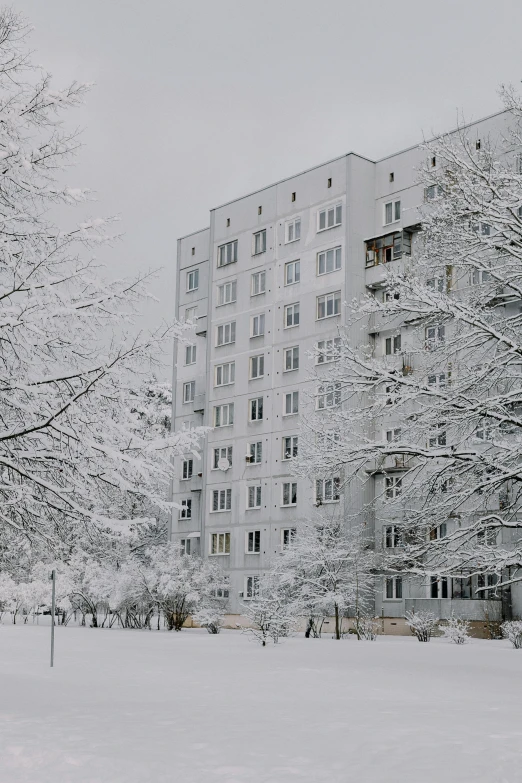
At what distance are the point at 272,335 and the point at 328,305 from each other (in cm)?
417

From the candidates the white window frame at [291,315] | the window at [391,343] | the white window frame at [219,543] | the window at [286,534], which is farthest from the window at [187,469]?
the window at [391,343]

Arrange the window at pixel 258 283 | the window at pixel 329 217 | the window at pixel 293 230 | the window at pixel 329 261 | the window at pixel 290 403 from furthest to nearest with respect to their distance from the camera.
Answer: the window at pixel 258 283, the window at pixel 293 230, the window at pixel 290 403, the window at pixel 329 217, the window at pixel 329 261

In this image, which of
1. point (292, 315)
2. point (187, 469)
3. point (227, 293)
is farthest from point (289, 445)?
point (227, 293)

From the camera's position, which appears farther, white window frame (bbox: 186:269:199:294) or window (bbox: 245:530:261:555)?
white window frame (bbox: 186:269:199:294)

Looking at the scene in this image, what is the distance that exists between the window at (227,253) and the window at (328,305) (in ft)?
25.3

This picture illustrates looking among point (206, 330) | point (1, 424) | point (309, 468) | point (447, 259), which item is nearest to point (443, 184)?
point (447, 259)

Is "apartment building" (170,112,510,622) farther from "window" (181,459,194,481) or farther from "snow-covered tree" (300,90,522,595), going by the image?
"snow-covered tree" (300,90,522,595)

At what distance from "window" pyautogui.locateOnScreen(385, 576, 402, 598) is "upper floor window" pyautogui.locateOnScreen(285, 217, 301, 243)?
1799cm

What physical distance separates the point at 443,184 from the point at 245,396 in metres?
35.3

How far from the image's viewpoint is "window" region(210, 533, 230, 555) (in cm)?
5250

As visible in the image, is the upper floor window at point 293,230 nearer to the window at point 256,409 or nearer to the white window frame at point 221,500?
the window at point 256,409

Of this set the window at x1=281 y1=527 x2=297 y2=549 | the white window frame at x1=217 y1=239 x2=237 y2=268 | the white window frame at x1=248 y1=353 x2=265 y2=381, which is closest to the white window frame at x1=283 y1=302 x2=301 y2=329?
the white window frame at x1=248 y1=353 x2=265 y2=381

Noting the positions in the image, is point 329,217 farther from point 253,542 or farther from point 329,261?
point 253,542

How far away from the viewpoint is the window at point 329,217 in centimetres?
4888
